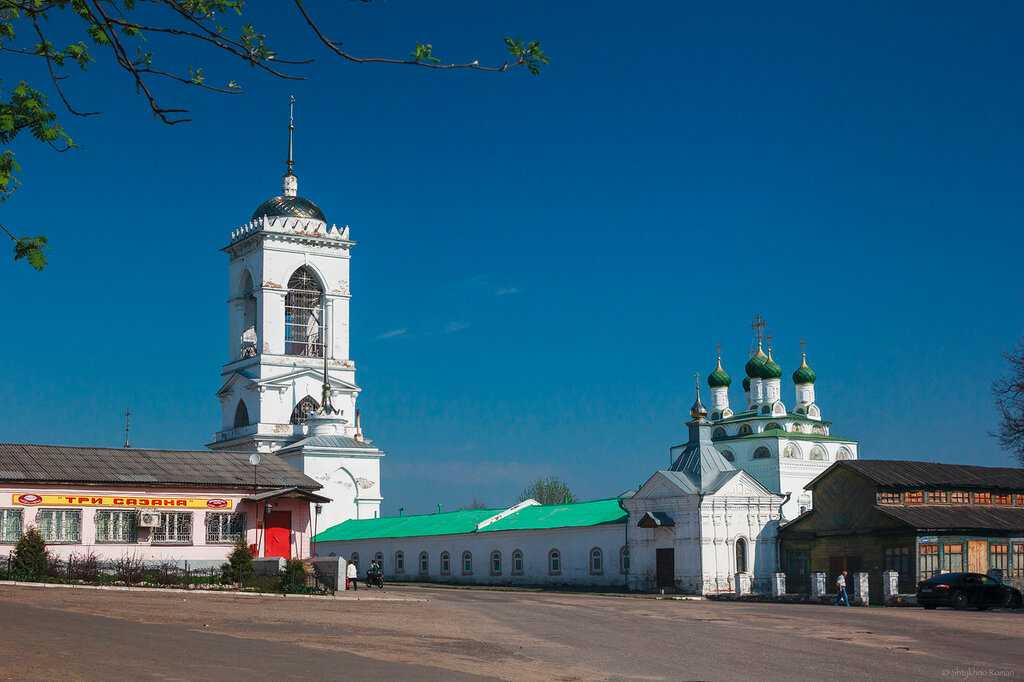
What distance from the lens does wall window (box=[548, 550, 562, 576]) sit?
171 ft

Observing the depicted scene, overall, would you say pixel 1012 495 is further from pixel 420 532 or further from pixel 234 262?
pixel 234 262

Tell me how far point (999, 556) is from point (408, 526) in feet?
96.6

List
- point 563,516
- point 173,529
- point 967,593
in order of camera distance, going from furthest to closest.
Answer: point 563,516, point 173,529, point 967,593

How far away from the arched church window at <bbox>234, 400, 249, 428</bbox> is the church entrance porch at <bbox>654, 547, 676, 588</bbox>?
3659 cm

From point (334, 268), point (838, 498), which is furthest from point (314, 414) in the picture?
point (838, 498)

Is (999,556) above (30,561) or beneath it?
beneath

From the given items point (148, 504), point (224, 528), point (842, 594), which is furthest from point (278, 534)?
point (842, 594)

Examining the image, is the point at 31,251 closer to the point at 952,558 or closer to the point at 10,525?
the point at 10,525

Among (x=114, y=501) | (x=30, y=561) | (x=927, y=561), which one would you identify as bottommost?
(x=927, y=561)

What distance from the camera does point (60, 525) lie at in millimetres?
38906

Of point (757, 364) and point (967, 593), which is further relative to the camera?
point (757, 364)

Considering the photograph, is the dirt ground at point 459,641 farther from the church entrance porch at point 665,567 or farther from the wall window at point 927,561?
the church entrance porch at point 665,567

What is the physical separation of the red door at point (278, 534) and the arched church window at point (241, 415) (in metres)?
35.3

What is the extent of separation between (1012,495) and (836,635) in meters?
25.0
